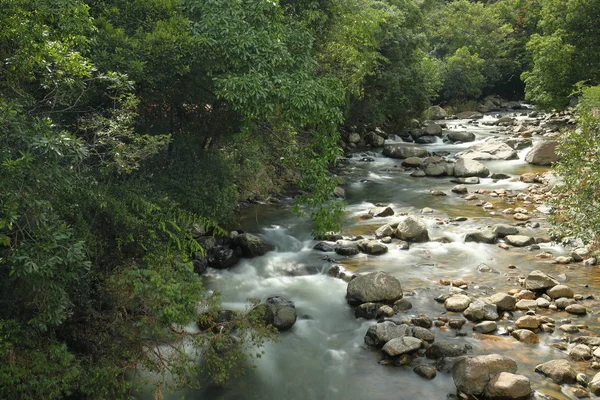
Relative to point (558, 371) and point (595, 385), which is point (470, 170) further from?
point (595, 385)

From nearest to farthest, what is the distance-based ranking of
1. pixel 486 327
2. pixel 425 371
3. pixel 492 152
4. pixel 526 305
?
pixel 425 371
pixel 486 327
pixel 526 305
pixel 492 152

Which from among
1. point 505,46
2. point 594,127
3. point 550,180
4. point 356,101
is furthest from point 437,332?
point 505,46

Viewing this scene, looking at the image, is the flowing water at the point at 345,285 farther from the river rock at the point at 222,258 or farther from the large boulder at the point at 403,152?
the large boulder at the point at 403,152

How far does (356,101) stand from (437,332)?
17896 millimetres

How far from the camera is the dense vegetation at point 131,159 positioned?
20.0 feet

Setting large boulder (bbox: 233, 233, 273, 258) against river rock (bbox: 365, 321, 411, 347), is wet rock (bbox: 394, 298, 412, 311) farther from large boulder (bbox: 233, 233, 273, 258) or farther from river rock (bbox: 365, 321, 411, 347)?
large boulder (bbox: 233, 233, 273, 258)

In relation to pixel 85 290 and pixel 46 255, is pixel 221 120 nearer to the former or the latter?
pixel 85 290

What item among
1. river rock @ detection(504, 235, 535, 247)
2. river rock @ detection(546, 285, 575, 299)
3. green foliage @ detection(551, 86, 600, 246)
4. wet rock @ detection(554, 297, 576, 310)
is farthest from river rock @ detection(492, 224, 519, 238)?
wet rock @ detection(554, 297, 576, 310)

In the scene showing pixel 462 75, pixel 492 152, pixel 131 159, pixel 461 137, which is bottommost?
pixel 461 137

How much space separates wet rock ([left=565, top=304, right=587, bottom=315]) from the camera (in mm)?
10078

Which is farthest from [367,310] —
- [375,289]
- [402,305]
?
[402,305]

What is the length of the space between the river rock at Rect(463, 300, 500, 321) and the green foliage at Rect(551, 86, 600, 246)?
6.74 feet

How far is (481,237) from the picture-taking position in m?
14.2

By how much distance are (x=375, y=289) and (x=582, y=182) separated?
4.49 meters
